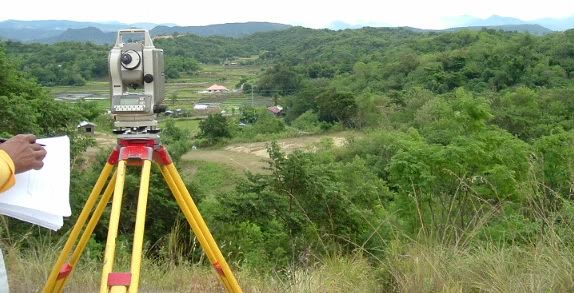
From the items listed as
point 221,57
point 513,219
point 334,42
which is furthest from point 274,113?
point 513,219

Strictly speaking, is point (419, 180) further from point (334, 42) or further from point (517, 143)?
point (334, 42)

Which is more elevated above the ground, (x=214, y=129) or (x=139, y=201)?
(x=139, y=201)

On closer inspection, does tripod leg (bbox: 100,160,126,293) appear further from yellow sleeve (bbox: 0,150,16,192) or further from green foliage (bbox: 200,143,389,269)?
green foliage (bbox: 200,143,389,269)

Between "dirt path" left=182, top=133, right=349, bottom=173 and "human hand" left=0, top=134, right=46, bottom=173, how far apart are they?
26023 mm

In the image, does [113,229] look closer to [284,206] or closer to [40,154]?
[40,154]

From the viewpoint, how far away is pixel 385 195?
13.6 m

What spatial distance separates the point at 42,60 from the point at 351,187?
18.9 m

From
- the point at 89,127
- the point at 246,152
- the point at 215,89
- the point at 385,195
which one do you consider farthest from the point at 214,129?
the point at 89,127

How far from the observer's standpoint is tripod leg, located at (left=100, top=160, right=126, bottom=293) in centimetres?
142

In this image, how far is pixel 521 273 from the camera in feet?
6.57

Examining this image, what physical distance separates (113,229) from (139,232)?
0.24 feet

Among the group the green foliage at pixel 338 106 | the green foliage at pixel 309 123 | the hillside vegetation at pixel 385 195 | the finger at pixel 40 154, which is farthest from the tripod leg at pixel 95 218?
the green foliage at pixel 338 106

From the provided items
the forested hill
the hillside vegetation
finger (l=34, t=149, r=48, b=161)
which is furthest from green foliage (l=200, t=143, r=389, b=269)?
the forested hill

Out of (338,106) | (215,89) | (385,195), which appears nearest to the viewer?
Answer: (385,195)
